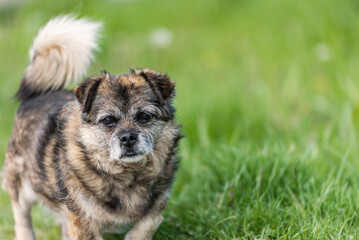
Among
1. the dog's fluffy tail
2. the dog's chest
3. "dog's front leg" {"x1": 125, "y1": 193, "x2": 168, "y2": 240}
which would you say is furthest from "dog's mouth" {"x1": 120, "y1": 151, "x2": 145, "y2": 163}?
the dog's fluffy tail

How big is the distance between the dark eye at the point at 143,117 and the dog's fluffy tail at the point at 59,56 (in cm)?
114

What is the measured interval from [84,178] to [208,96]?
112 inches

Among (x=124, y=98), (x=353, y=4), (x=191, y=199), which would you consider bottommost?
(x=191, y=199)

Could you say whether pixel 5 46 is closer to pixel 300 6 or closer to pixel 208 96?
pixel 208 96

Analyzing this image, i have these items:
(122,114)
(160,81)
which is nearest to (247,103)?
(160,81)

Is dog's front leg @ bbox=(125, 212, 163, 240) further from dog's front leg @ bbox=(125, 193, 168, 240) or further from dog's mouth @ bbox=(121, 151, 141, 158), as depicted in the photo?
dog's mouth @ bbox=(121, 151, 141, 158)

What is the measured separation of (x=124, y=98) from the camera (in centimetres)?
345

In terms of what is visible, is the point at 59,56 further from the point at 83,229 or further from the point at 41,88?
the point at 83,229

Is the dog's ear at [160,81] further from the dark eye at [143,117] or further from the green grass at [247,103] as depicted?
the green grass at [247,103]

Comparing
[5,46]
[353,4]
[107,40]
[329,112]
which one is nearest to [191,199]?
[329,112]

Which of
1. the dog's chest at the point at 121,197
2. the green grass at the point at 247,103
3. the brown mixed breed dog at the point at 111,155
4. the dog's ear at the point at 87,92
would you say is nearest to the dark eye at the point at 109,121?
the brown mixed breed dog at the point at 111,155

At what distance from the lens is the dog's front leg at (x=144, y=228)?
138 inches

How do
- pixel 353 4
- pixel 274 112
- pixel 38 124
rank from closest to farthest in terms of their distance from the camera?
pixel 38 124 → pixel 274 112 → pixel 353 4

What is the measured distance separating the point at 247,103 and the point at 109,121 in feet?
9.47
